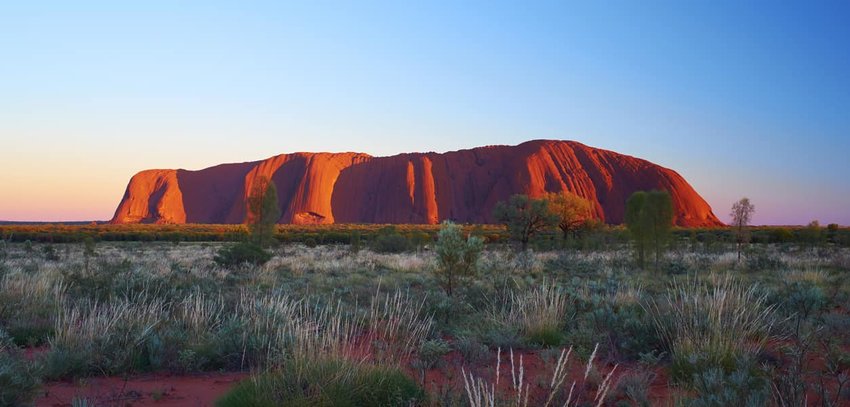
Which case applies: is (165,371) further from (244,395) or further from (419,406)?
(419,406)

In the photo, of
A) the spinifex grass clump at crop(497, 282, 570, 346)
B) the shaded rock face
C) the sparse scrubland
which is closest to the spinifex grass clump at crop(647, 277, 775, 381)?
the sparse scrubland

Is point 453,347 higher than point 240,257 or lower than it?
lower

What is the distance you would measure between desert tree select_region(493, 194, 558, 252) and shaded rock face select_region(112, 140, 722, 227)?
59222mm

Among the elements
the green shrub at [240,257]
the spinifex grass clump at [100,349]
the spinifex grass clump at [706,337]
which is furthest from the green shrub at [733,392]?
the green shrub at [240,257]

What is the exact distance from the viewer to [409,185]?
340ft

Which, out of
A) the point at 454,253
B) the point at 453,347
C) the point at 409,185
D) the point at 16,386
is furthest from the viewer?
the point at 409,185

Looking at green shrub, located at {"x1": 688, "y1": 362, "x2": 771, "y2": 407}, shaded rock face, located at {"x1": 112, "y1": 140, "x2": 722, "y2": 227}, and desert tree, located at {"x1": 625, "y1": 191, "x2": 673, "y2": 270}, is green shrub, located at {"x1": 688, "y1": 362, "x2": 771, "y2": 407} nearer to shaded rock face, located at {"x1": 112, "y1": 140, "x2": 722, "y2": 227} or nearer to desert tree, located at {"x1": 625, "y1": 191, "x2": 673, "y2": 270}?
desert tree, located at {"x1": 625, "y1": 191, "x2": 673, "y2": 270}

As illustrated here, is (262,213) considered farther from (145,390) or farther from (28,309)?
(145,390)

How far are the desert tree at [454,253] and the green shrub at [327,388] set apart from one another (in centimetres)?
644

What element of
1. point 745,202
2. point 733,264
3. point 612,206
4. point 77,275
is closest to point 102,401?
point 77,275

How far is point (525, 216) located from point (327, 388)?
100ft

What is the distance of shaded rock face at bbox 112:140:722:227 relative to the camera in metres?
94.4

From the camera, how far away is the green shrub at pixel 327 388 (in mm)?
3830

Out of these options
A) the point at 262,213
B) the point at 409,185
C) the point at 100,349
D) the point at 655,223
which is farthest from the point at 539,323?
the point at 409,185
